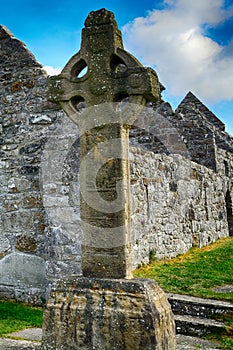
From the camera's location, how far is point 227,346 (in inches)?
145

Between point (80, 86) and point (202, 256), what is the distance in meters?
5.07

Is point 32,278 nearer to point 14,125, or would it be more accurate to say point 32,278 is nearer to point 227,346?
point 14,125

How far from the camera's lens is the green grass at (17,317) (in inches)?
175

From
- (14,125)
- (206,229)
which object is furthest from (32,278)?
(206,229)

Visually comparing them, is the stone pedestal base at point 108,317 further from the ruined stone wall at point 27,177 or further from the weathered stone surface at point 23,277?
the weathered stone surface at point 23,277

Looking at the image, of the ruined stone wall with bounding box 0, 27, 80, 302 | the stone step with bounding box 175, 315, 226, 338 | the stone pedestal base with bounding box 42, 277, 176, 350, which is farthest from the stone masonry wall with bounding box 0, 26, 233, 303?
the stone pedestal base with bounding box 42, 277, 176, 350

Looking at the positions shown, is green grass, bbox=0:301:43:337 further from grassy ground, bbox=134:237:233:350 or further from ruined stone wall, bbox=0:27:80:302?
grassy ground, bbox=134:237:233:350

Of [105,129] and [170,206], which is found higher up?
[105,129]

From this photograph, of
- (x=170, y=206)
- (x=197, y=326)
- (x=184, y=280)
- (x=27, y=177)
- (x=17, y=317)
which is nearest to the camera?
(x=197, y=326)

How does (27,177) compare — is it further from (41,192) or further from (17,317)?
(17,317)

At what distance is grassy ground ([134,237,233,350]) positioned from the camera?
475 centimetres

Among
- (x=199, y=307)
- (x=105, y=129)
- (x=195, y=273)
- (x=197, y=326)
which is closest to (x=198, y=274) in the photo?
(x=195, y=273)

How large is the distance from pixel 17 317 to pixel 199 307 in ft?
7.10

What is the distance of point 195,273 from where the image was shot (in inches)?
236
